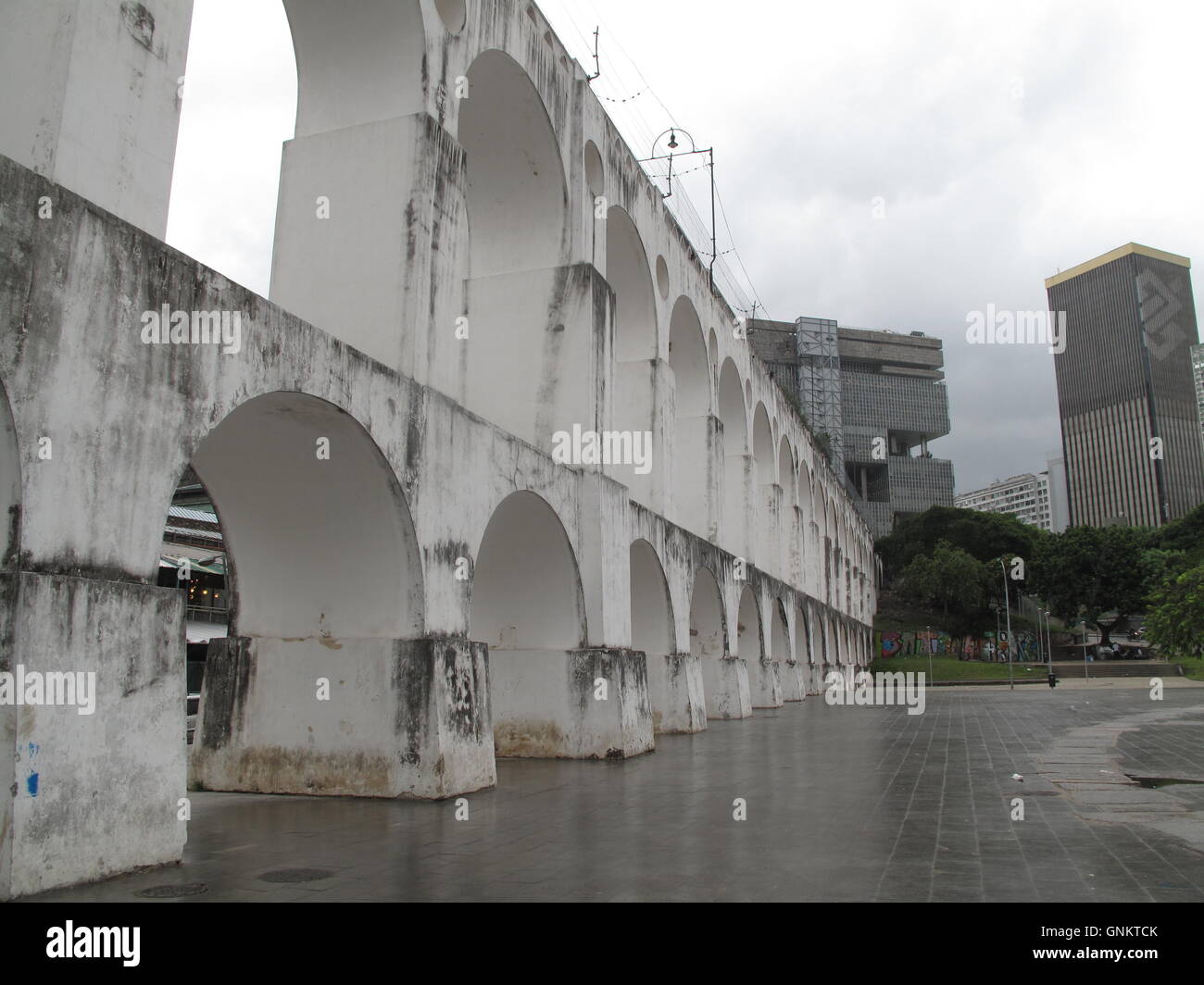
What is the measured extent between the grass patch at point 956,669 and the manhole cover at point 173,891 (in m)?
34.7


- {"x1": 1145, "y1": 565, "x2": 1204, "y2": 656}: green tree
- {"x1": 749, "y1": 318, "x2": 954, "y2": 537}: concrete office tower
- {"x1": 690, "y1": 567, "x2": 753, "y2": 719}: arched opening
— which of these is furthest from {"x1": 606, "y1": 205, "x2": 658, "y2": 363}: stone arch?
{"x1": 749, "y1": 318, "x2": 954, "y2": 537}: concrete office tower

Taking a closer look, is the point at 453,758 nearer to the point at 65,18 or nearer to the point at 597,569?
the point at 597,569

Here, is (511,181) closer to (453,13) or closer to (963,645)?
(453,13)

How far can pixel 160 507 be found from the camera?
4.90 metres

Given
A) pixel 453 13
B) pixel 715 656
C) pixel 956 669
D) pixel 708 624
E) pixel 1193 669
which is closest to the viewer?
pixel 453 13

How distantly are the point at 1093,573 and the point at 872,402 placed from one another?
3493 cm

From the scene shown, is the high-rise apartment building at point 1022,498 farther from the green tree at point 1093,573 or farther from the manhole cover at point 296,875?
the manhole cover at point 296,875

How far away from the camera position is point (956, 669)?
38094 mm

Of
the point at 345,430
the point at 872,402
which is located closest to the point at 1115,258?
the point at 872,402

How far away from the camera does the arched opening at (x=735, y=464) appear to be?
2073 centimetres

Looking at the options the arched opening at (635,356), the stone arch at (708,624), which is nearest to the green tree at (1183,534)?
the stone arch at (708,624)

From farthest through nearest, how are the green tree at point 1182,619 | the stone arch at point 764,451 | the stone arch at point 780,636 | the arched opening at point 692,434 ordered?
the stone arch at point 764,451 → the stone arch at point 780,636 → the arched opening at point 692,434 → the green tree at point 1182,619
